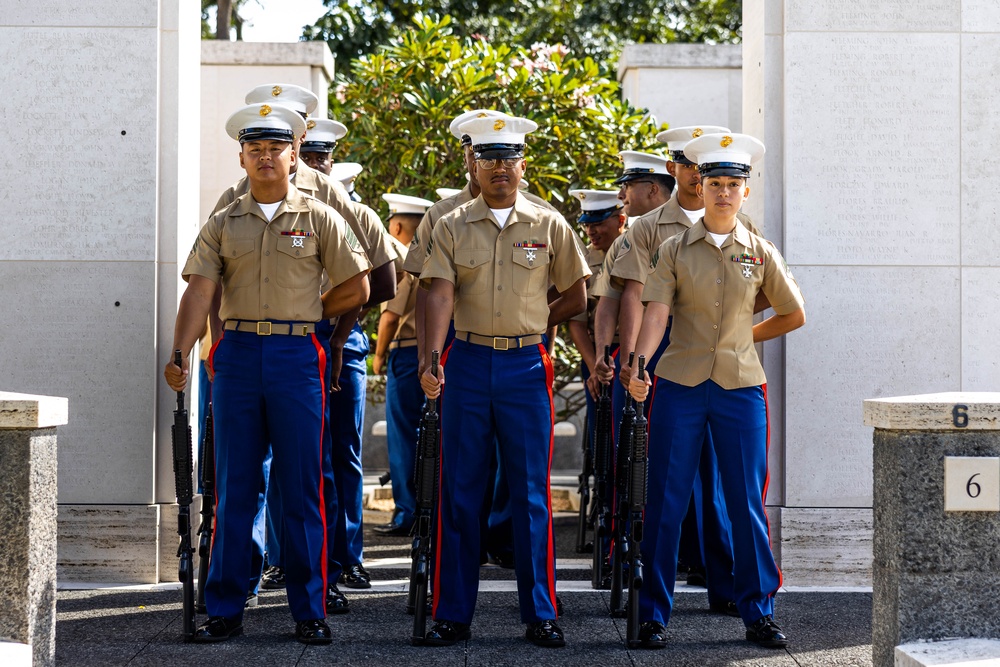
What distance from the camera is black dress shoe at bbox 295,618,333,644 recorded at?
550 centimetres

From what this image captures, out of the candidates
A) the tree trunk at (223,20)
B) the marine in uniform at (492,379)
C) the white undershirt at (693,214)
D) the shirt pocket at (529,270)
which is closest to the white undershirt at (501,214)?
the marine in uniform at (492,379)

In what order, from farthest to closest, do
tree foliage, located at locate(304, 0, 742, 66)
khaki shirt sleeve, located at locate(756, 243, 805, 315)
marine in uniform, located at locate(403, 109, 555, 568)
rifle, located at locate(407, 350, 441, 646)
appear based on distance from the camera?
tree foliage, located at locate(304, 0, 742, 66), marine in uniform, located at locate(403, 109, 555, 568), khaki shirt sleeve, located at locate(756, 243, 805, 315), rifle, located at locate(407, 350, 441, 646)

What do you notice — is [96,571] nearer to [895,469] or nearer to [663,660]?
[663,660]

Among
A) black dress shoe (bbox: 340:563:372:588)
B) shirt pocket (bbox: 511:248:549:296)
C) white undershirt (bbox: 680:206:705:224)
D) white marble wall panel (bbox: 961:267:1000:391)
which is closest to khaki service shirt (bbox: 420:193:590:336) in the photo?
shirt pocket (bbox: 511:248:549:296)

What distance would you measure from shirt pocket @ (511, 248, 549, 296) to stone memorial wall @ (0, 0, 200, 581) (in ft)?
7.72

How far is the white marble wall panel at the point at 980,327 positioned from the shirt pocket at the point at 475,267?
289cm

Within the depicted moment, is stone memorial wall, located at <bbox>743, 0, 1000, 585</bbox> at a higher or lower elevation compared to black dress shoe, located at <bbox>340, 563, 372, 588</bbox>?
higher

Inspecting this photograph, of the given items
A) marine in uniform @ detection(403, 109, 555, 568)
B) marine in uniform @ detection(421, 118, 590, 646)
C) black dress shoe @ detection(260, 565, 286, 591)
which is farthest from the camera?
black dress shoe @ detection(260, 565, 286, 591)

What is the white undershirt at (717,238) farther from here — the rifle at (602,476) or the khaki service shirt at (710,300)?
the rifle at (602,476)

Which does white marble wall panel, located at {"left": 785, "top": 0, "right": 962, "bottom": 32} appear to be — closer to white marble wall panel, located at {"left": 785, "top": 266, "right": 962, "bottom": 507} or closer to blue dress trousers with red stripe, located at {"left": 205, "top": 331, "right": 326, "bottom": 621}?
white marble wall panel, located at {"left": 785, "top": 266, "right": 962, "bottom": 507}

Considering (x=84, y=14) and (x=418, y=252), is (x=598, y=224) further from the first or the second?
(x=84, y=14)

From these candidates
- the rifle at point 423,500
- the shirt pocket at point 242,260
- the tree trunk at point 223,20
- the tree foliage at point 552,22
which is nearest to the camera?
the rifle at point 423,500

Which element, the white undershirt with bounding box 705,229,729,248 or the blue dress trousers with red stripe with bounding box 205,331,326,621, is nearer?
the blue dress trousers with red stripe with bounding box 205,331,326,621

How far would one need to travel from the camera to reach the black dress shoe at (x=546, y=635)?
18.0ft
